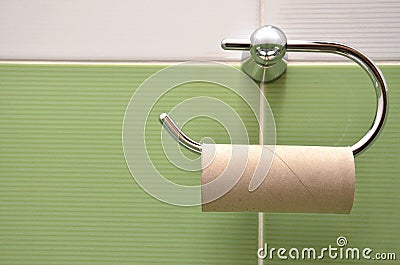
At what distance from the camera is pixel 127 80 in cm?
70

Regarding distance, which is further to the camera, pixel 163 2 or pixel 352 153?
pixel 163 2

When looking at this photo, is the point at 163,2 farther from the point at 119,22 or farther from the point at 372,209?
the point at 372,209

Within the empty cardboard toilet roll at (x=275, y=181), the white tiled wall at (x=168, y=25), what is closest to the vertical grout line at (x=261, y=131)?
the white tiled wall at (x=168, y=25)

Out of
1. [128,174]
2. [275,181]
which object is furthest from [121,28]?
[275,181]

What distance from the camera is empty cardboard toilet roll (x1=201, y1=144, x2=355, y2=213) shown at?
0.57 m

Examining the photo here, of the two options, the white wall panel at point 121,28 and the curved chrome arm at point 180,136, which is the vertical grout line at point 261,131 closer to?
the white wall panel at point 121,28

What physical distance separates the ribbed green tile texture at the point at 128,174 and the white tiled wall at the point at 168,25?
1.1 inches

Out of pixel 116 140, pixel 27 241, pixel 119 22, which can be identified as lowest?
pixel 27 241

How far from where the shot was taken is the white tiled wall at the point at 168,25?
2.32 ft

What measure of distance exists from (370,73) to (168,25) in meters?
0.25

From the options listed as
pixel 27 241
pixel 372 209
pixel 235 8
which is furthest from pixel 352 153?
pixel 27 241

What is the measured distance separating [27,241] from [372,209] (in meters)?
0.40

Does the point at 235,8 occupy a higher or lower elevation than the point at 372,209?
higher

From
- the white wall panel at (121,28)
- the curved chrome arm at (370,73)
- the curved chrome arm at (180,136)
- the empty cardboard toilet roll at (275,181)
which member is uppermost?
the white wall panel at (121,28)
